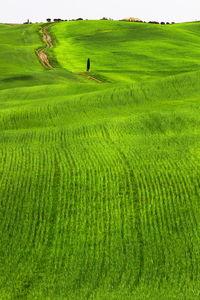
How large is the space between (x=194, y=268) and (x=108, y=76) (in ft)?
149

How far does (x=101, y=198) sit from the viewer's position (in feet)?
59.6

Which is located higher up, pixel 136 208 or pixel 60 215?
pixel 136 208

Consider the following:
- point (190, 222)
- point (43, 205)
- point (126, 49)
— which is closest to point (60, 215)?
point (43, 205)

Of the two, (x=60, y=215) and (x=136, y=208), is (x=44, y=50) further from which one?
(x=136, y=208)

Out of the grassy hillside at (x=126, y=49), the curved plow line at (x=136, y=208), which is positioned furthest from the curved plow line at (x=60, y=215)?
the grassy hillside at (x=126, y=49)

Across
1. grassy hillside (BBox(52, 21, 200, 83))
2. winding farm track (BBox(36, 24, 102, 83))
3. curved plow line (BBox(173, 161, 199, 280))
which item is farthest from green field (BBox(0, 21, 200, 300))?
grassy hillside (BBox(52, 21, 200, 83))

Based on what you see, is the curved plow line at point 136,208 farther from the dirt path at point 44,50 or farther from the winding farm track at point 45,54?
the dirt path at point 44,50

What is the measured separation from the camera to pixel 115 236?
16.3 m

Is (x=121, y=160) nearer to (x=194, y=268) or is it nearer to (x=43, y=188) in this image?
(x=43, y=188)

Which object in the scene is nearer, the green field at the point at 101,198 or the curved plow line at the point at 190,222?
the green field at the point at 101,198

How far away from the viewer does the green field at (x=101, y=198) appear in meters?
14.7

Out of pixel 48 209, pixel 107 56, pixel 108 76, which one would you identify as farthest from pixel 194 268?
pixel 107 56

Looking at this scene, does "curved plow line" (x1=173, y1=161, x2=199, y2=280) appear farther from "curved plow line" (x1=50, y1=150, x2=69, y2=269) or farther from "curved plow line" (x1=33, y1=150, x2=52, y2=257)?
"curved plow line" (x1=33, y1=150, x2=52, y2=257)

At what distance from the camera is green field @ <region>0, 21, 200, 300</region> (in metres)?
14.7
